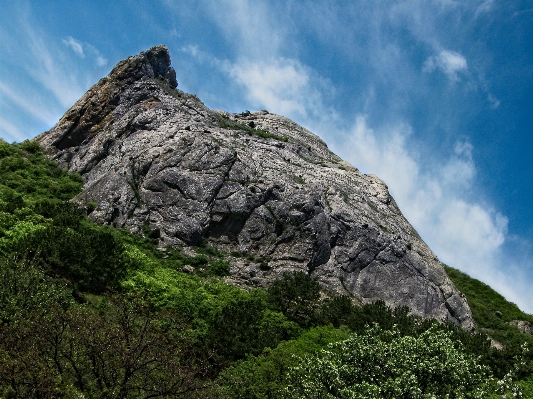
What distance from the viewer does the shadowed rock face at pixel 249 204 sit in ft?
159

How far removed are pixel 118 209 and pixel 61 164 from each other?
63.1 feet

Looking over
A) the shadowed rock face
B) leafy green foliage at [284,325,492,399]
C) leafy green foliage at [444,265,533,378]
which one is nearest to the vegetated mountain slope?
leafy green foliage at [444,265,533,378]

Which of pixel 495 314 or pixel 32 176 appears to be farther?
pixel 495 314

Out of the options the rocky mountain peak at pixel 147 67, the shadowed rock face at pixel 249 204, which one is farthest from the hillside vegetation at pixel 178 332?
the rocky mountain peak at pixel 147 67

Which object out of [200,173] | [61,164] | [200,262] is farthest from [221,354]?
[61,164]

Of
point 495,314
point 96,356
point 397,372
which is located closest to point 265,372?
point 397,372

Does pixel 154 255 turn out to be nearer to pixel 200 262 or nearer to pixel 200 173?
pixel 200 262

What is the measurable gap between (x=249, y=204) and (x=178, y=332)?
26579 mm

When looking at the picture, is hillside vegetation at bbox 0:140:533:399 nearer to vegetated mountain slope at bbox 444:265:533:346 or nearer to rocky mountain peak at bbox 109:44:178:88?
vegetated mountain slope at bbox 444:265:533:346

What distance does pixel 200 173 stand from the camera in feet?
174

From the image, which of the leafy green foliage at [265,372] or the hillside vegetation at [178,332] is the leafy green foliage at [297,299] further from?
the leafy green foliage at [265,372]

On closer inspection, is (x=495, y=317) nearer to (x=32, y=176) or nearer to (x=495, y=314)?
(x=495, y=314)

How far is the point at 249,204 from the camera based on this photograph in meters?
51.0

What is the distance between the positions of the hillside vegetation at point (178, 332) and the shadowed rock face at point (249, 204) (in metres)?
3.38
